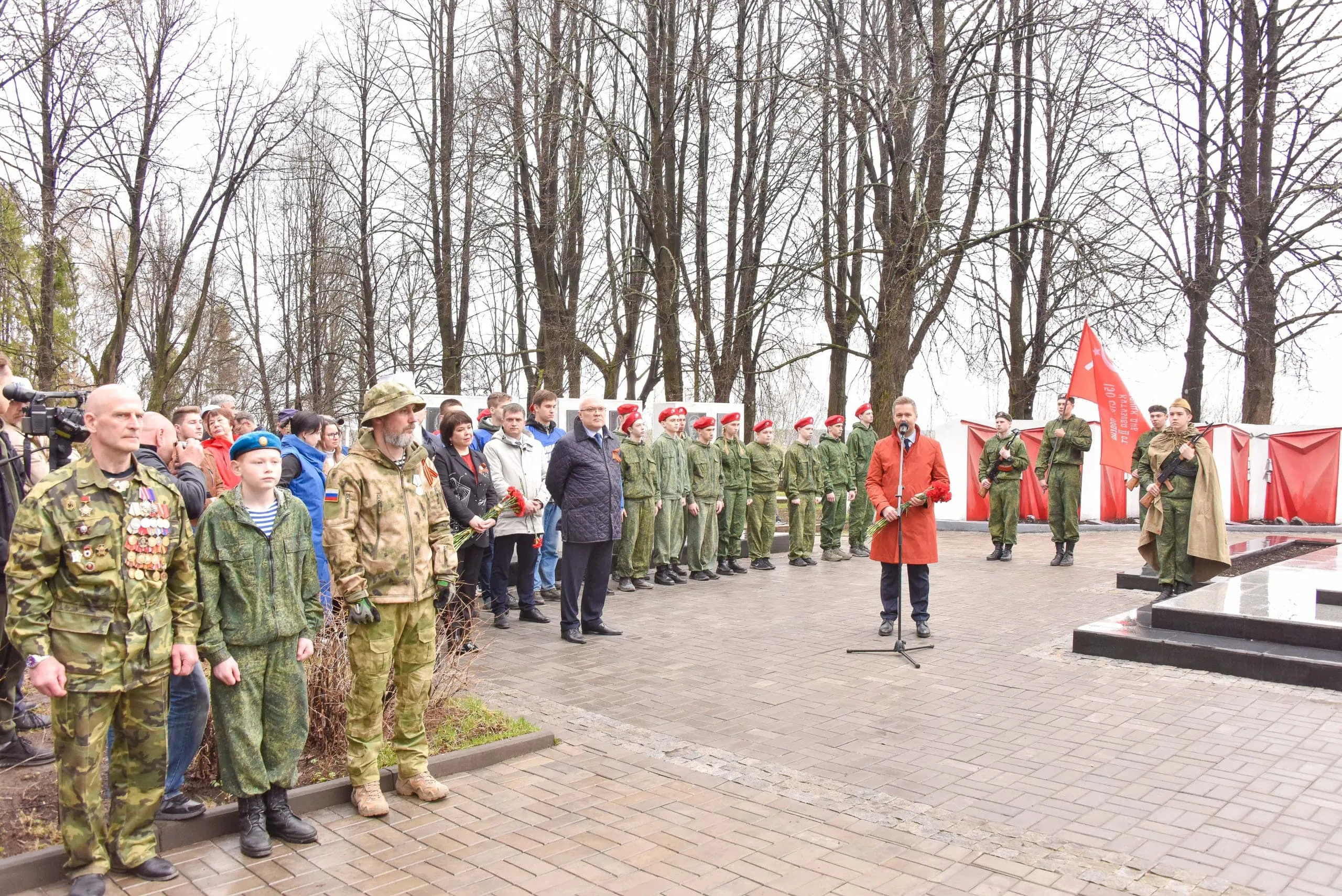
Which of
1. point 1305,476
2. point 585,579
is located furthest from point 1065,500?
point 1305,476

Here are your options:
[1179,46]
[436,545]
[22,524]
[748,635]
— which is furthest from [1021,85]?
[22,524]

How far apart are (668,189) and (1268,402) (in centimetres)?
1362

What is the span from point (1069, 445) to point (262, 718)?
12.4 m

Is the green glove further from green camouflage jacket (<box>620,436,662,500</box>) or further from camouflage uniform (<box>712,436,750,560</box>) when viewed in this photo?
camouflage uniform (<box>712,436,750,560</box>)

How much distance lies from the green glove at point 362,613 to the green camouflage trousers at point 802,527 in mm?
9841

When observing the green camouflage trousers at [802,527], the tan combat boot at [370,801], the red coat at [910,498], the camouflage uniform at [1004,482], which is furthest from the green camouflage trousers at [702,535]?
the tan combat boot at [370,801]

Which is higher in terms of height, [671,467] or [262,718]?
[671,467]

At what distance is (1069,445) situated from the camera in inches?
556

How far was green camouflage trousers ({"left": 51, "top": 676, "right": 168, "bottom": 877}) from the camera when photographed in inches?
148

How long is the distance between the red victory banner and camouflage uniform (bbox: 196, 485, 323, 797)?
11181 millimetres

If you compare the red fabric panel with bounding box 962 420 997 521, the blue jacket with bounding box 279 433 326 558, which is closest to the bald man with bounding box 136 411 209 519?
the blue jacket with bounding box 279 433 326 558

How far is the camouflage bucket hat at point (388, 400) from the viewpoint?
15.5ft

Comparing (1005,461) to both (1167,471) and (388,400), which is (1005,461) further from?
(388,400)

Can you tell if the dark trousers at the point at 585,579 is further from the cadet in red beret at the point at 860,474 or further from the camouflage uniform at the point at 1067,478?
the camouflage uniform at the point at 1067,478
